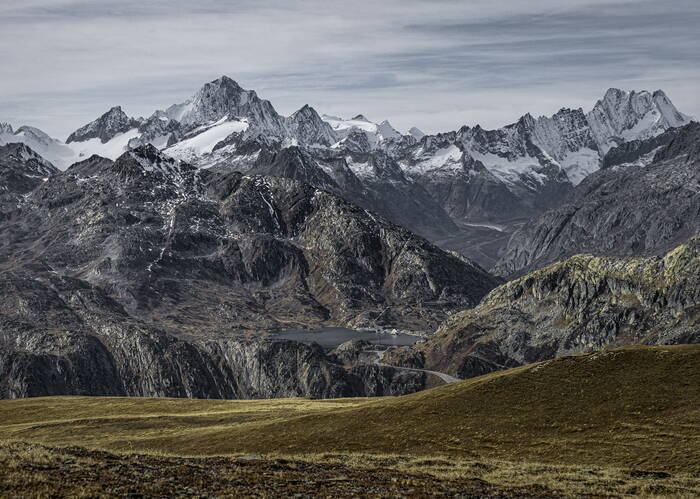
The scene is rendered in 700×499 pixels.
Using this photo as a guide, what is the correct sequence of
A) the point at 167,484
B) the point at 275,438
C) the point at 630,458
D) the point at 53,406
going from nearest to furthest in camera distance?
1. the point at 167,484
2. the point at 630,458
3. the point at 275,438
4. the point at 53,406

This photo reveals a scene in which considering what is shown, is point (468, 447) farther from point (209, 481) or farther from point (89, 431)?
point (89, 431)

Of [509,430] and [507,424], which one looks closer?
[509,430]

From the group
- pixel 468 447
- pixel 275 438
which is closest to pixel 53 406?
pixel 275 438

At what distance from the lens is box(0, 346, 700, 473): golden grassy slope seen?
8788cm

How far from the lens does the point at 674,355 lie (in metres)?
109

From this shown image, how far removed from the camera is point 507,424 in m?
97.6

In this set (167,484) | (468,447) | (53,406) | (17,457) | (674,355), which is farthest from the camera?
(53,406)

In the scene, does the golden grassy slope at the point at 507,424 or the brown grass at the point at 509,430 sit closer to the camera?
the brown grass at the point at 509,430

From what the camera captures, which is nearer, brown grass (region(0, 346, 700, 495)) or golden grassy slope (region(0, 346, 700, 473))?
brown grass (region(0, 346, 700, 495))

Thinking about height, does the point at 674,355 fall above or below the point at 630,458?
above

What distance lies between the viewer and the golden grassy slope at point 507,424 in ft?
288

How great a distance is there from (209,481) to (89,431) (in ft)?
192

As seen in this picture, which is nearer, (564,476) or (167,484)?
(167,484)

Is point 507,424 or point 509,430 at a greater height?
point 507,424
